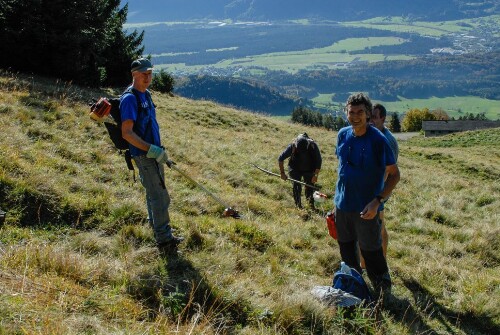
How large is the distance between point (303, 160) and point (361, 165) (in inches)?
176

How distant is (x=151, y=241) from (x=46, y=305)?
2332 millimetres

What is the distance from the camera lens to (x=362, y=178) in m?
4.83

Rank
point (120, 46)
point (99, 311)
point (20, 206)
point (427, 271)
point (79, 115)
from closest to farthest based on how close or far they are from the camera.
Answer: point (99, 311)
point (20, 206)
point (427, 271)
point (79, 115)
point (120, 46)

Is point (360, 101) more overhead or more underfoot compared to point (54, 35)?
more underfoot

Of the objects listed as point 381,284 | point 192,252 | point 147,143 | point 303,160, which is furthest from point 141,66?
point 303,160

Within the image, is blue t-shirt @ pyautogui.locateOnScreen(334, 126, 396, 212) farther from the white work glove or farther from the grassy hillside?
the white work glove

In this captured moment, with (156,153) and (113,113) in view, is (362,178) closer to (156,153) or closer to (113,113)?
(156,153)

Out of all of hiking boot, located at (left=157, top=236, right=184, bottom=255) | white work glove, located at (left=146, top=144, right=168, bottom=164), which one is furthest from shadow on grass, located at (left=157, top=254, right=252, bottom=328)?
white work glove, located at (left=146, top=144, right=168, bottom=164)

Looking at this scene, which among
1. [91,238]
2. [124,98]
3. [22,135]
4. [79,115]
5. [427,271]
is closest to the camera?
[124,98]

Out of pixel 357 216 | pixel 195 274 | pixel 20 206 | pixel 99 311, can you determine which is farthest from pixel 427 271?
pixel 20 206

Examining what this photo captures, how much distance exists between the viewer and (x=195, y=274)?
4.79 meters

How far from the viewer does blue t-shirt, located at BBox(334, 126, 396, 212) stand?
15.5ft

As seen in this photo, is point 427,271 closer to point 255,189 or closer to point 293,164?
point 293,164

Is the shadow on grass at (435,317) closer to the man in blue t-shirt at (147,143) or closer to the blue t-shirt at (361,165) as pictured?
the blue t-shirt at (361,165)
